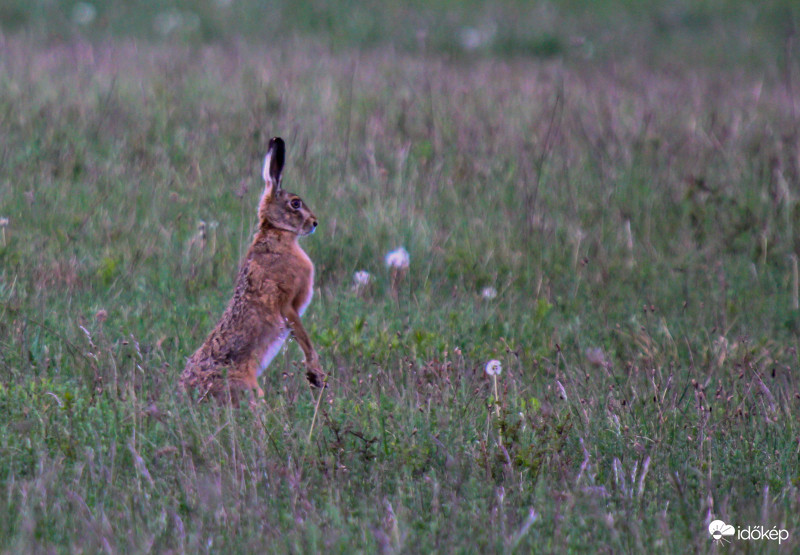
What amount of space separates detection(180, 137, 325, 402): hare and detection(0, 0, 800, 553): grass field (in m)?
0.18

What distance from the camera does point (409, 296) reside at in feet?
23.0

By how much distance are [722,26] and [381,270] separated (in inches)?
477

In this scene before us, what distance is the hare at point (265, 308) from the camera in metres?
5.04

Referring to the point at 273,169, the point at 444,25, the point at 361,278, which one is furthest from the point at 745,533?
the point at 444,25

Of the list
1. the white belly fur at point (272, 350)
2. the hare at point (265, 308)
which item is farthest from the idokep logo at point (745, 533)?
the white belly fur at point (272, 350)

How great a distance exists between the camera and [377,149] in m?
9.30

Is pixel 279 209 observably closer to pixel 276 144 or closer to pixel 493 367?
pixel 276 144

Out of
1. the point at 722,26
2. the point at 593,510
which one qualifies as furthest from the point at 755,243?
the point at 722,26

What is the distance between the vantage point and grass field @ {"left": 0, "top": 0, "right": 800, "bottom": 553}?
12.6 ft

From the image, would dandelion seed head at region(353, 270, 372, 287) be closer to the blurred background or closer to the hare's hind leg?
the hare's hind leg

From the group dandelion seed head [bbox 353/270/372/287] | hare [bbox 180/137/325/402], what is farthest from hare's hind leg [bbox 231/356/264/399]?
dandelion seed head [bbox 353/270/372/287]

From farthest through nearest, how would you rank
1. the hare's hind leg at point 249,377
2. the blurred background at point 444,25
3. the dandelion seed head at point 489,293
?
1. the blurred background at point 444,25
2. the dandelion seed head at point 489,293
3. the hare's hind leg at point 249,377

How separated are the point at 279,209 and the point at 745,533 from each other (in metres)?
3.26

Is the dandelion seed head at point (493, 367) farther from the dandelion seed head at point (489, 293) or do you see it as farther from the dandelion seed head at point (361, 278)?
the dandelion seed head at point (361, 278)
